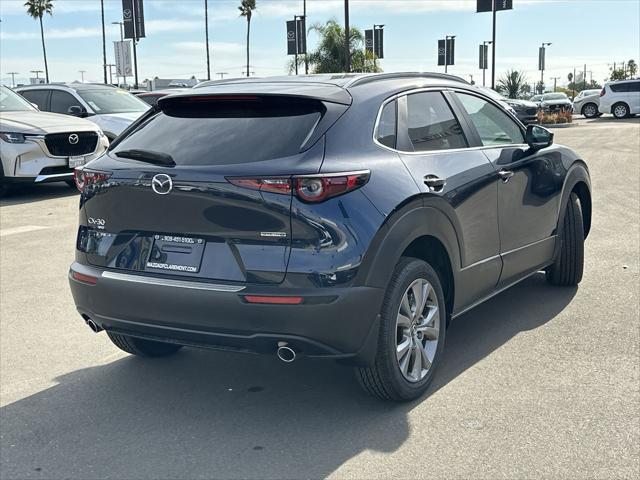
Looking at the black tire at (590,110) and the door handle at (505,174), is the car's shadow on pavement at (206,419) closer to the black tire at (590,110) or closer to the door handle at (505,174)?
the door handle at (505,174)

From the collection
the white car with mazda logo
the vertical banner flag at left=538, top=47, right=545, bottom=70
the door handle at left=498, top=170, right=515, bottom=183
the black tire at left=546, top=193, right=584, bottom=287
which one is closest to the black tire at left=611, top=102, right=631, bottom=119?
the vertical banner flag at left=538, top=47, right=545, bottom=70

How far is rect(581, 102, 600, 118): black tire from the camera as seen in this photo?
137 feet

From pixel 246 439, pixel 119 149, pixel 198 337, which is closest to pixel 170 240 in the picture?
pixel 198 337

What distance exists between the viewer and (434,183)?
416 cm

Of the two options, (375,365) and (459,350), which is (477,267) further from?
(375,365)

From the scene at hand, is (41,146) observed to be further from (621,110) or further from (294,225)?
(621,110)

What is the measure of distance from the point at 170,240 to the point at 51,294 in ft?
10.5

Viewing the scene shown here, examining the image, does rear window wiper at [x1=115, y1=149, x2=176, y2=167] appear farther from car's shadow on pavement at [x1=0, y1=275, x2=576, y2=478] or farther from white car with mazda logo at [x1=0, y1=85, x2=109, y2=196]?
white car with mazda logo at [x1=0, y1=85, x2=109, y2=196]

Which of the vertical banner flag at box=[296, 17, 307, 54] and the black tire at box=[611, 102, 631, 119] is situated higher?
the vertical banner flag at box=[296, 17, 307, 54]

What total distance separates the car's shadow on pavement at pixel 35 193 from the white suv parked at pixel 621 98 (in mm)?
31644

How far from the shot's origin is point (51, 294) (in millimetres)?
6543

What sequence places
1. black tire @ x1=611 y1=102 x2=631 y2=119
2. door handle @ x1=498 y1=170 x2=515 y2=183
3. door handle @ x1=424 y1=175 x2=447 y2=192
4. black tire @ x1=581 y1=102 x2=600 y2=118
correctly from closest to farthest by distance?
1. door handle @ x1=424 y1=175 x2=447 y2=192
2. door handle @ x1=498 y1=170 x2=515 y2=183
3. black tire @ x1=611 y1=102 x2=631 y2=119
4. black tire @ x1=581 y1=102 x2=600 y2=118

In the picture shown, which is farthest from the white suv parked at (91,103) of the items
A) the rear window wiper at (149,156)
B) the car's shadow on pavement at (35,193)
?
the rear window wiper at (149,156)

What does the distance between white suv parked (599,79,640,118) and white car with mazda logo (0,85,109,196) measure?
105ft
